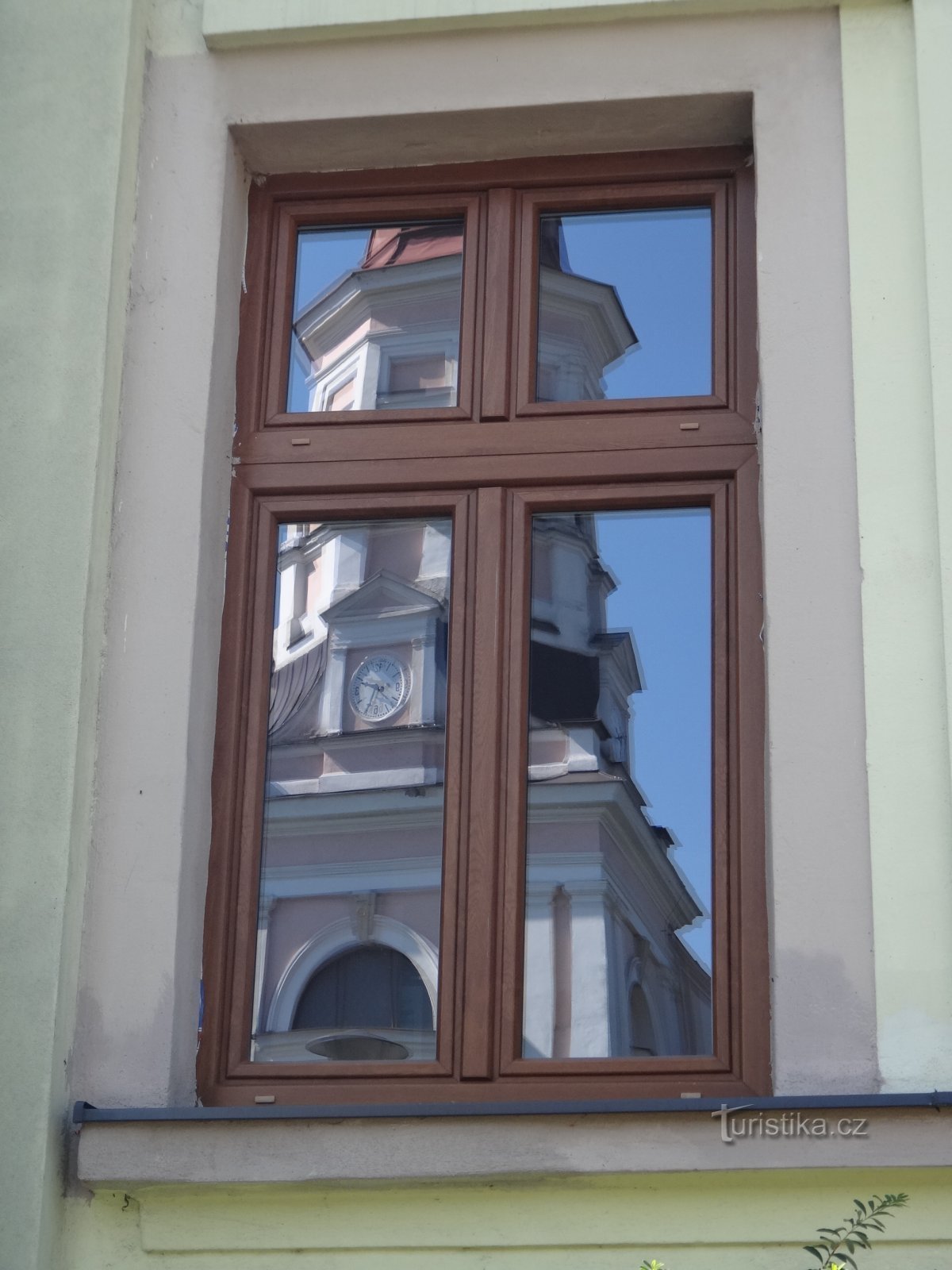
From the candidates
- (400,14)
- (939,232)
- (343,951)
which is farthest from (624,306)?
(343,951)

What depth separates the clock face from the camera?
17.7 feet

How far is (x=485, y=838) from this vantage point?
204 inches

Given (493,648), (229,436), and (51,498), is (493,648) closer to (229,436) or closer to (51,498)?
(229,436)

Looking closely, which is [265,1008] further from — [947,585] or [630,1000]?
[947,585]

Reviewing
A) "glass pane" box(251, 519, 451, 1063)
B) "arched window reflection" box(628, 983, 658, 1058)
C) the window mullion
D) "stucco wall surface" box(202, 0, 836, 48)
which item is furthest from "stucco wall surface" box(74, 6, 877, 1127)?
the window mullion

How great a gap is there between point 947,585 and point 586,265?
1.40 meters

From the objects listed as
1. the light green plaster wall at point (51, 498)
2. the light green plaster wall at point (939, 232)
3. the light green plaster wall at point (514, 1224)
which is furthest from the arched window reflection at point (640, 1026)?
the light green plaster wall at point (51, 498)

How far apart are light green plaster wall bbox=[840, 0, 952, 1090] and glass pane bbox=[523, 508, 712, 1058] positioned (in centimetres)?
45

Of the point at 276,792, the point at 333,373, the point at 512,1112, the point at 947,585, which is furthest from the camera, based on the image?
the point at 333,373

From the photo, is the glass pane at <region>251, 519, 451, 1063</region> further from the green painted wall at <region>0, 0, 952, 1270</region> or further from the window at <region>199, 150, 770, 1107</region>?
the green painted wall at <region>0, 0, 952, 1270</region>

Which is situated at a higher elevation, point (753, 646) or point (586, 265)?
point (586, 265)

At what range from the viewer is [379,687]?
5.43 m

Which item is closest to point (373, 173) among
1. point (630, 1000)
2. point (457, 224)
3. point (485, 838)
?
point (457, 224)

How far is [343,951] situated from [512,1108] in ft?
2.32
